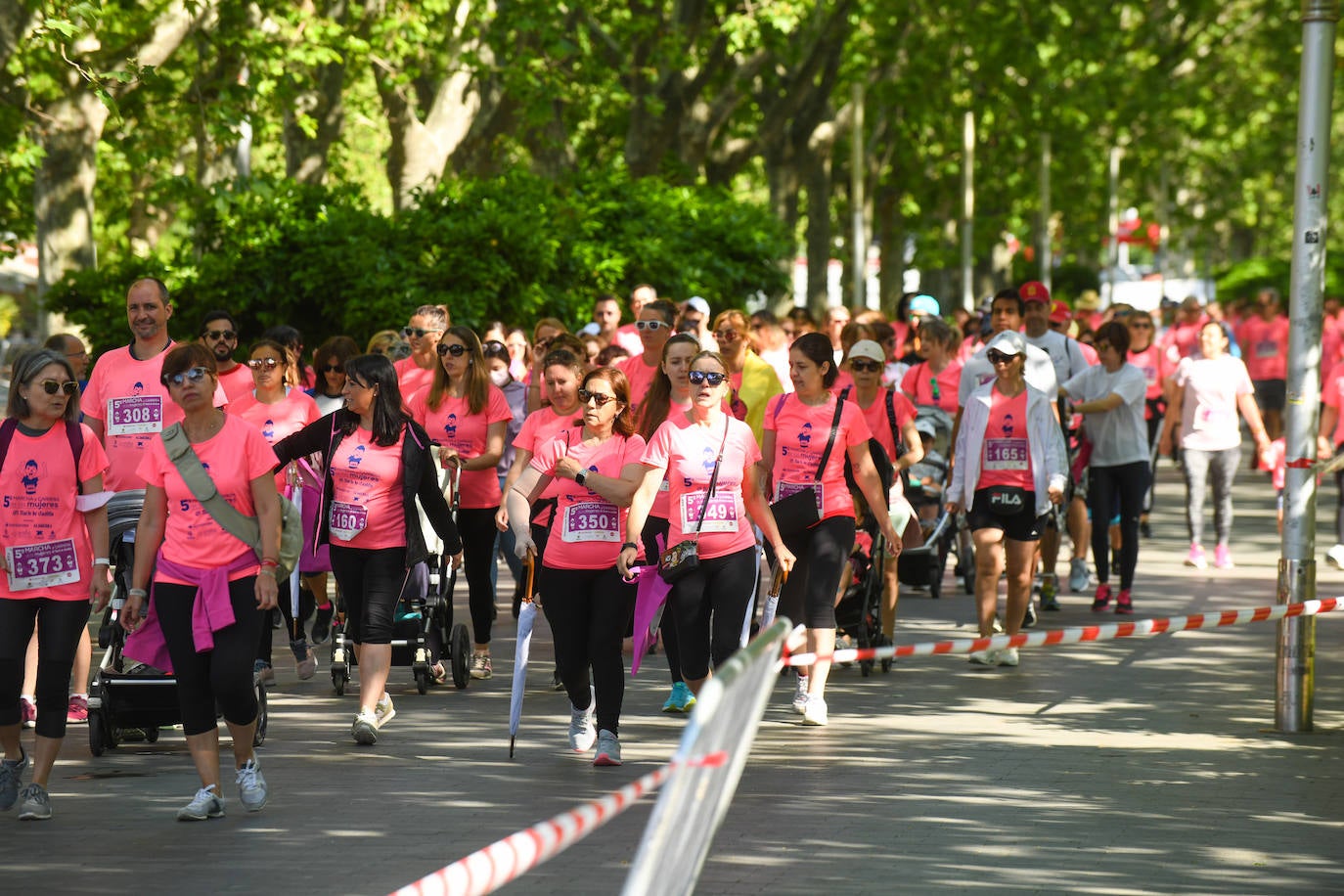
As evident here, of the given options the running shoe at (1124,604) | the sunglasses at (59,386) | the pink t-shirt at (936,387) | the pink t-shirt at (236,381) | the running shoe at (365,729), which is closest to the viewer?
the sunglasses at (59,386)

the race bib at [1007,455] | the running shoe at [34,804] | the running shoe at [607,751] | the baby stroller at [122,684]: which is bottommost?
the running shoe at [34,804]

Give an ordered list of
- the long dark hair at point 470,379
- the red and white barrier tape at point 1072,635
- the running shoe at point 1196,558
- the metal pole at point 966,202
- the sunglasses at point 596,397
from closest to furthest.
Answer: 1. the red and white barrier tape at point 1072,635
2. the sunglasses at point 596,397
3. the long dark hair at point 470,379
4. the running shoe at point 1196,558
5. the metal pole at point 966,202

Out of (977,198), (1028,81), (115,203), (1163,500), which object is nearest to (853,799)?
(1163,500)

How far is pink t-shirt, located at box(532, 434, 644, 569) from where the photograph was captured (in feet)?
28.0

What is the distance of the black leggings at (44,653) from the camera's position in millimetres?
7602

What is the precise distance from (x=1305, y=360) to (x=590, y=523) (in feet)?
11.0

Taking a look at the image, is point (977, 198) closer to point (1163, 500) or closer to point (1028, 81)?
point (1028, 81)

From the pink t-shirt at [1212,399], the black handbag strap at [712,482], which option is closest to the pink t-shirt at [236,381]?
the black handbag strap at [712,482]

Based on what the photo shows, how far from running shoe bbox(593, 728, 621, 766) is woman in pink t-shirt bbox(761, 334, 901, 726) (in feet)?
4.51

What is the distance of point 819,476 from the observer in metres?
9.66

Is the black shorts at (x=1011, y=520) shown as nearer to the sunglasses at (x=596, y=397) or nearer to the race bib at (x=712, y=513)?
the race bib at (x=712, y=513)

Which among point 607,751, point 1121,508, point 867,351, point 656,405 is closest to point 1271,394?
point 1121,508

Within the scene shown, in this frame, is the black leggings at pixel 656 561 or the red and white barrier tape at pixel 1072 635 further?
the black leggings at pixel 656 561

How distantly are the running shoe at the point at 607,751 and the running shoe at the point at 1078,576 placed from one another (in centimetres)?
673
